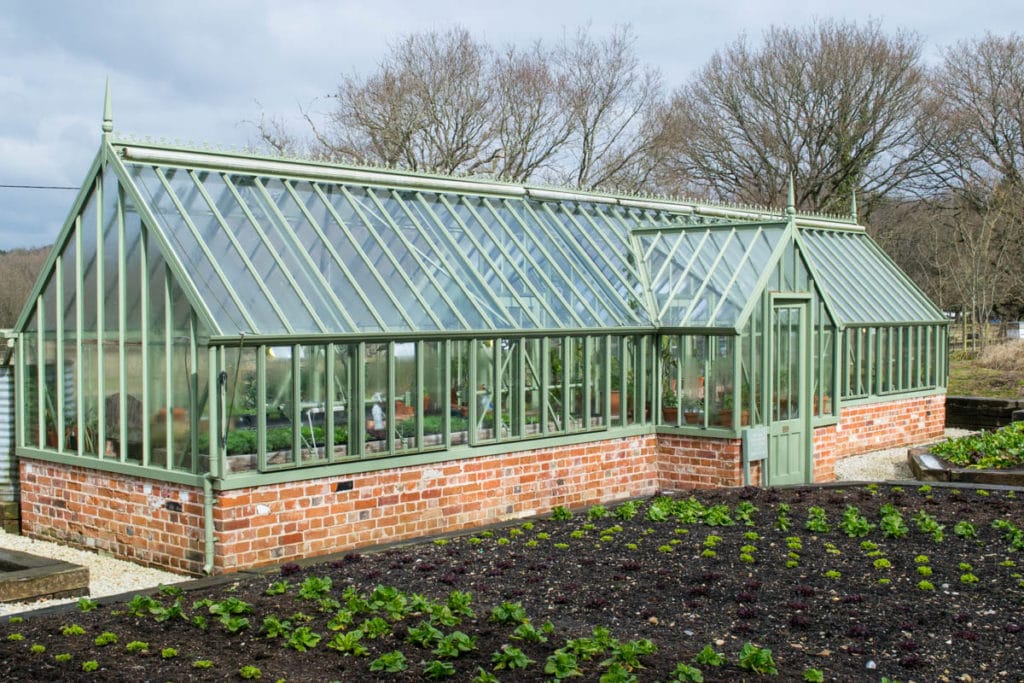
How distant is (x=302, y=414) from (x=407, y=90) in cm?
2314

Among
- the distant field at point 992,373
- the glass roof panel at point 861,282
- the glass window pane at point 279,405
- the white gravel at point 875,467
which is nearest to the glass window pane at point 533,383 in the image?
the glass window pane at point 279,405

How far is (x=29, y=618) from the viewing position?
649 cm

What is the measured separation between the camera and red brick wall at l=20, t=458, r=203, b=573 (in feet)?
28.3

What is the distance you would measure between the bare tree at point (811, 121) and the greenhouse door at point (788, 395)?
23324mm

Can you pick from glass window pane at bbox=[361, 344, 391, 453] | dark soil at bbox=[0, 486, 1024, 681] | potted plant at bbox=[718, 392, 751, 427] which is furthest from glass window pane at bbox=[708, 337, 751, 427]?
glass window pane at bbox=[361, 344, 391, 453]

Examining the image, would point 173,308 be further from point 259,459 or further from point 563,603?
point 563,603

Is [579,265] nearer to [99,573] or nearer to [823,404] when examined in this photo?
[823,404]

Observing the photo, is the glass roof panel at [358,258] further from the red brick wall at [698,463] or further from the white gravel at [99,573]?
the red brick wall at [698,463]

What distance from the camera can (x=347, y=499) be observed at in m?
9.14

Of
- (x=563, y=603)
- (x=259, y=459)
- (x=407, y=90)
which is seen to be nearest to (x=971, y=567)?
(x=563, y=603)

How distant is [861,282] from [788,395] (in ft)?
19.1

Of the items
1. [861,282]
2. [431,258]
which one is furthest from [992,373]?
[431,258]

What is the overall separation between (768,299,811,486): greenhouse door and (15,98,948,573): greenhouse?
1.4 inches

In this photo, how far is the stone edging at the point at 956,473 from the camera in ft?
39.3
